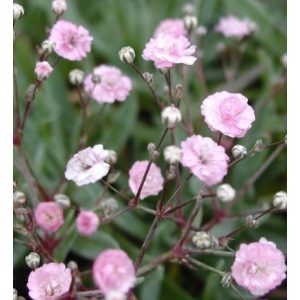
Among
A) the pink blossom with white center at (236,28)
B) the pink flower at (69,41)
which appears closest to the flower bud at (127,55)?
the pink flower at (69,41)

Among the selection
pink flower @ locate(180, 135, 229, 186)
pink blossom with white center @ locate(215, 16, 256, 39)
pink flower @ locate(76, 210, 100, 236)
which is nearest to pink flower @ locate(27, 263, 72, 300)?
pink flower @ locate(76, 210, 100, 236)

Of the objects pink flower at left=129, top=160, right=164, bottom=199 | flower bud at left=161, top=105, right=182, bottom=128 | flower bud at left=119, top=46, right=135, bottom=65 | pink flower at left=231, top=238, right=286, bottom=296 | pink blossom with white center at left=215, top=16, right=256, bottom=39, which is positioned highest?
pink blossom with white center at left=215, top=16, right=256, bottom=39

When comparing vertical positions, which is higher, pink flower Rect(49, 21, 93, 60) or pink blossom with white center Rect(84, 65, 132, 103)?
pink flower Rect(49, 21, 93, 60)

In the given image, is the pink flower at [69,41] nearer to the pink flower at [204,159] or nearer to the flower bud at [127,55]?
the flower bud at [127,55]

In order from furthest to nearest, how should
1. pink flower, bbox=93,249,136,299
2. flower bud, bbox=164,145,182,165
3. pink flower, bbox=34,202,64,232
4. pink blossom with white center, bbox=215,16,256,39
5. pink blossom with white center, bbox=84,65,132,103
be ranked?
pink blossom with white center, bbox=215,16,256,39 < pink blossom with white center, bbox=84,65,132,103 < pink flower, bbox=34,202,64,232 < flower bud, bbox=164,145,182,165 < pink flower, bbox=93,249,136,299

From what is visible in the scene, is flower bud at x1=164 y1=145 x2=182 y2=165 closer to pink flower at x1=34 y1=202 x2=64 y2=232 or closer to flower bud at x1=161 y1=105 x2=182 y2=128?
flower bud at x1=161 y1=105 x2=182 y2=128
